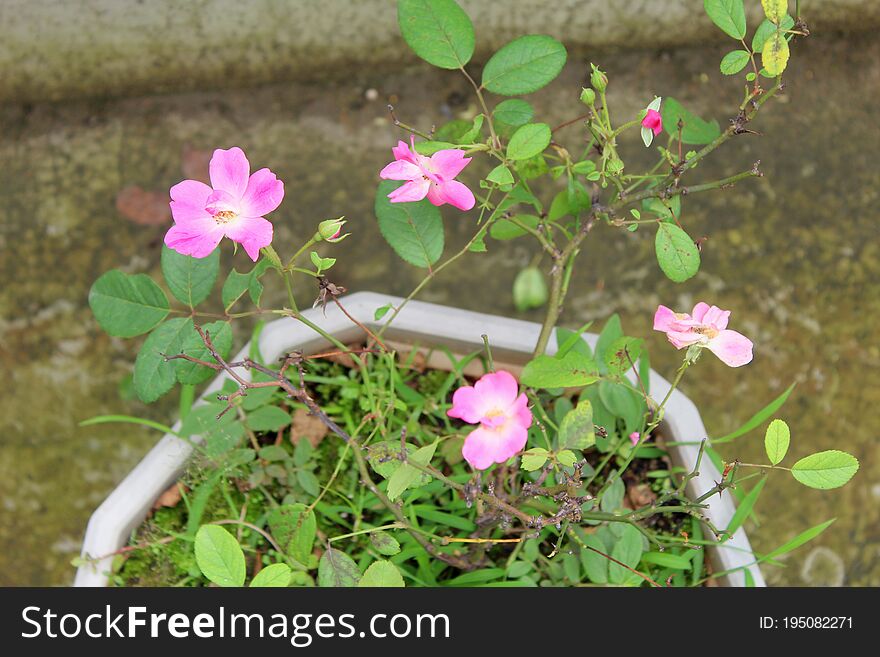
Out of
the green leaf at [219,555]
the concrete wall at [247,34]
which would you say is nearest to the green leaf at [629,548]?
the green leaf at [219,555]

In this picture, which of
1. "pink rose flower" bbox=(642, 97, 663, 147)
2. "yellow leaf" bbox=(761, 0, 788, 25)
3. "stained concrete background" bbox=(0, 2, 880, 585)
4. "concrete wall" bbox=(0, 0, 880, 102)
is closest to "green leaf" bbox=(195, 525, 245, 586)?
"pink rose flower" bbox=(642, 97, 663, 147)

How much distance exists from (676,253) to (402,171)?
0.22 meters

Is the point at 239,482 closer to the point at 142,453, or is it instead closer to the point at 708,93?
the point at 142,453

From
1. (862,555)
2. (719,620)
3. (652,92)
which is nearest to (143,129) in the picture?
(652,92)

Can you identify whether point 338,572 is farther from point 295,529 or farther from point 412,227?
point 412,227

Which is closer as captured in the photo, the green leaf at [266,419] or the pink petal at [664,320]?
the pink petal at [664,320]

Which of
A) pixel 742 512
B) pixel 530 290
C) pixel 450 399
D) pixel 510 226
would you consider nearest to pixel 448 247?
pixel 530 290

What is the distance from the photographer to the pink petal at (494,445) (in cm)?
58

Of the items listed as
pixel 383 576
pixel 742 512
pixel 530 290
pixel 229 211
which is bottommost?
pixel 383 576

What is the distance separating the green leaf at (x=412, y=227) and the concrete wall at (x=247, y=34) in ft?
2.44

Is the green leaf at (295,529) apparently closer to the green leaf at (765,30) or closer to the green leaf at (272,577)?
the green leaf at (272,577)

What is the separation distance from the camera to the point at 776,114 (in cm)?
134

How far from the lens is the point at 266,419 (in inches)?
31.7

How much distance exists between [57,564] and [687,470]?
980 mm
